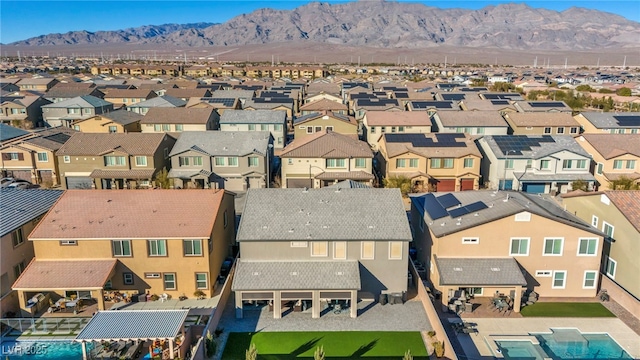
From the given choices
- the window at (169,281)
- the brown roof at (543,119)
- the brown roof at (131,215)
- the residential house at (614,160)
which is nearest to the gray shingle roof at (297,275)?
the brown roof at (131,215)

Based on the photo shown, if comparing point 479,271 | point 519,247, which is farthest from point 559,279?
point 479,271

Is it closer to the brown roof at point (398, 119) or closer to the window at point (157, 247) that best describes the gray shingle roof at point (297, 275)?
the window at point (157, 247)

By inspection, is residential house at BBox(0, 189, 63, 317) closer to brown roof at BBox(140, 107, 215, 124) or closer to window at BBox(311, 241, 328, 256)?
window at BBox(311, 241, 328, 256)

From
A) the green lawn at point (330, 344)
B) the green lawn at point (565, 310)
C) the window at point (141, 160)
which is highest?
the window at point (141, 160)

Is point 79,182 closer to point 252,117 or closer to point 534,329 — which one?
point 252,117

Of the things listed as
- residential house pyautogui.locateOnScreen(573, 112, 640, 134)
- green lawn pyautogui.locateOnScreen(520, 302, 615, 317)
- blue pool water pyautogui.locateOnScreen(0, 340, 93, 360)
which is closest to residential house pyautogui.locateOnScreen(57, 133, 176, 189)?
blue pool water pyautogui.locateOnScreen(0, 340, 93, 360)

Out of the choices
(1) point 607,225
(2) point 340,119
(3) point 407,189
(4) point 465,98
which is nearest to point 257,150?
(3) point 407,189
